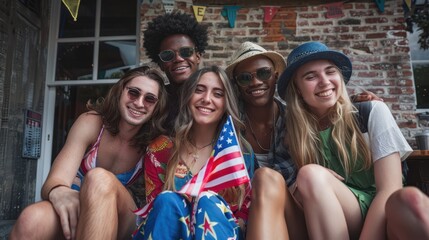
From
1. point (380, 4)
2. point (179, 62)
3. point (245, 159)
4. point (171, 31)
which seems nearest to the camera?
point (245, 159)

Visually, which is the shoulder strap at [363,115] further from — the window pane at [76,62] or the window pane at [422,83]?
the window pane at [76,62]

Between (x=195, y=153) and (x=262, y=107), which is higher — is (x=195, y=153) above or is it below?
below

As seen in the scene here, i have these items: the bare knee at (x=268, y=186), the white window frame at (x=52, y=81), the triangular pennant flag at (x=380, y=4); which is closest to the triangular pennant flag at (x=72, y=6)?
the white window frame at (x=52, y=81)

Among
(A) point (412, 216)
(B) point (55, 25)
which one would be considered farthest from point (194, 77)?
(B) point (55, 25)

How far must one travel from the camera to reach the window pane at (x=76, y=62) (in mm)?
4543

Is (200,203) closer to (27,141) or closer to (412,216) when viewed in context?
(412,216)

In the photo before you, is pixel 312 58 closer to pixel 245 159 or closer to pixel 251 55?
pixel 251 55

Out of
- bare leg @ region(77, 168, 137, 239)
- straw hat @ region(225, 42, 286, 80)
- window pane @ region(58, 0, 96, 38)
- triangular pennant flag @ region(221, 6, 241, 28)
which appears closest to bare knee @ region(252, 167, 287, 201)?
bare leg @ region(77, 168, 137, 239)

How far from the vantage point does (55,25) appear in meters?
4.57

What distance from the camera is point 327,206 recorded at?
1.53m

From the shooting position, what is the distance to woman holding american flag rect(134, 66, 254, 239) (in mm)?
1591

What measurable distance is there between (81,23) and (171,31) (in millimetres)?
2375

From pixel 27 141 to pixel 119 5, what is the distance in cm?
212

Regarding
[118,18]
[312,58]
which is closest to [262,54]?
[312,58]
